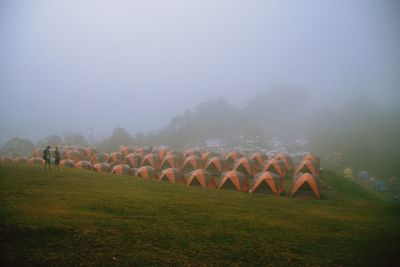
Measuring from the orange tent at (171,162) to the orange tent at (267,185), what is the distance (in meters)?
14.1

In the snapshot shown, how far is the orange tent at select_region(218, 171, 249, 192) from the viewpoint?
23503 millimetres

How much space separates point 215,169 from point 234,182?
8271 millimetres

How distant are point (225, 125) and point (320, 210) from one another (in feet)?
310

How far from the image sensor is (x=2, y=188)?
14508 mm

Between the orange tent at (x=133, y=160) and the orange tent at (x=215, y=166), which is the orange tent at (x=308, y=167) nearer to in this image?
the orange tent at (x=215, y=166)

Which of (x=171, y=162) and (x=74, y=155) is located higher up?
(x=74, y=155)

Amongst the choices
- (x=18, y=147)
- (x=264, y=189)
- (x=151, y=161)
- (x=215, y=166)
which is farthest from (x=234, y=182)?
(x=18, y=147)

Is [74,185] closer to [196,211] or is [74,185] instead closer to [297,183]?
[196,211]

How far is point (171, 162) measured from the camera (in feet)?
116

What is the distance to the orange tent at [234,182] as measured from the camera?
2350cm

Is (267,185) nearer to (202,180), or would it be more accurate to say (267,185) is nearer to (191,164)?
(202,180)

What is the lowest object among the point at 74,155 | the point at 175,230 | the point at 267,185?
the point at 175,230

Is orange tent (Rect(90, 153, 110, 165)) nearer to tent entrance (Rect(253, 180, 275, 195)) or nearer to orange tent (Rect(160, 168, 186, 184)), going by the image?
orange tent (Rect(160, 168, 186, 184))

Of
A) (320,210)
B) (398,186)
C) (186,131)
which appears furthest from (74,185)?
(186,131)
